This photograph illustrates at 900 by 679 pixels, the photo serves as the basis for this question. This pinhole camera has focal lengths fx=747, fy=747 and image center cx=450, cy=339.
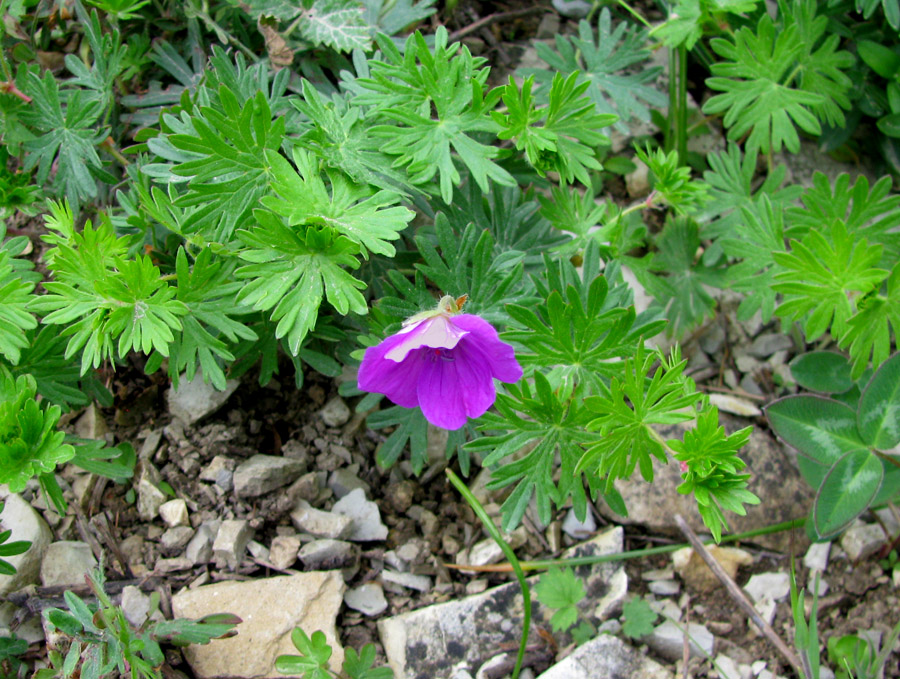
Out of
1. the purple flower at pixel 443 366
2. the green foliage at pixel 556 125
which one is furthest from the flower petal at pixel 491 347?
the green foliage at pixel 556 125

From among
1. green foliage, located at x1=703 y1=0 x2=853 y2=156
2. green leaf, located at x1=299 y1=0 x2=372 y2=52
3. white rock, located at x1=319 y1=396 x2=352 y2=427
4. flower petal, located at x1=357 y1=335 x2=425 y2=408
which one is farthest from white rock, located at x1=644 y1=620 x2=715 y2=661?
green leaf, located at x1=299 y1=0 x2=372 y2=52

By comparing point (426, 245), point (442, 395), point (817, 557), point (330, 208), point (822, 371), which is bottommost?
point (817, 557)

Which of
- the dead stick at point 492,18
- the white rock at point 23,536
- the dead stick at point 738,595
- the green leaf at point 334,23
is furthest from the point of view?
the dead stick at point 492,18

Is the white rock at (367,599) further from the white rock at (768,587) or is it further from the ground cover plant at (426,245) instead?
the white rock at (768,587)

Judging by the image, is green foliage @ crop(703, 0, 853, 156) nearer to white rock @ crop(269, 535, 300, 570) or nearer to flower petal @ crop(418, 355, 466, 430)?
flower petal @ crop(418, 355, 466, 430)

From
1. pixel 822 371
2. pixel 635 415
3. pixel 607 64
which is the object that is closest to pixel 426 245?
pixel 635 415

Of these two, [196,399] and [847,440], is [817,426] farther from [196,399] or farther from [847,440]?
[196,399]
